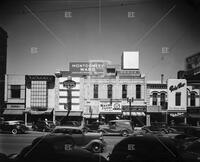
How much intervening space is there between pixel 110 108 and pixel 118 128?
0.28m

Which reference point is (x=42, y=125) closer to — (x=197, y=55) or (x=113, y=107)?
(x=113, y=107)

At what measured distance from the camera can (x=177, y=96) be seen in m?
2.85

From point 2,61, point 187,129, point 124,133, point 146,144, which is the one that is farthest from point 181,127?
point 2,61

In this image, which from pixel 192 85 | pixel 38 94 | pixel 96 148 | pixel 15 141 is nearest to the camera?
pixel 38 94

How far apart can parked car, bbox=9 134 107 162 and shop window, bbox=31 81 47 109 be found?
0.52 meters

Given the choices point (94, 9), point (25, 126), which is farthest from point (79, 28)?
point (25, 126)

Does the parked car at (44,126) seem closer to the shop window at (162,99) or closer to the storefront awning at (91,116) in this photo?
the storefront awning at (91,116)

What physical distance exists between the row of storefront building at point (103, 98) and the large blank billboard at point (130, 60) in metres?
Result: 0.08

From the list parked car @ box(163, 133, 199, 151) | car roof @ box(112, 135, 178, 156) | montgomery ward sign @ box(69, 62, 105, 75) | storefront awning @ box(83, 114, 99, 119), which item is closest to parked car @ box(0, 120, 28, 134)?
storefront awning @ box(83, 114, 99, 119)

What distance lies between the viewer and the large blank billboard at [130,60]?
9.88 feet

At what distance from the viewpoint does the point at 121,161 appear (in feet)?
9.68

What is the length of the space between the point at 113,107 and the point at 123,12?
1.24m

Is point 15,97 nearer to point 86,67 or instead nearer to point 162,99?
point 86,67

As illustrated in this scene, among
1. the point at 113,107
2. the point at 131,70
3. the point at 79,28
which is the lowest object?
the point at 113,107
